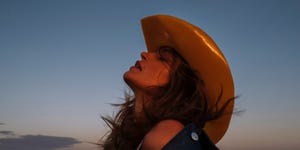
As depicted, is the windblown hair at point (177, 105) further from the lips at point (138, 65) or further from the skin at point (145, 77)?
the lips at point (138, 65)

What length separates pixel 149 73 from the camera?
3162 millimetres

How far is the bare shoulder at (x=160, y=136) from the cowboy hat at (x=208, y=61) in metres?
0.77

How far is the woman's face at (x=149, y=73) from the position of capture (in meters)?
3.12

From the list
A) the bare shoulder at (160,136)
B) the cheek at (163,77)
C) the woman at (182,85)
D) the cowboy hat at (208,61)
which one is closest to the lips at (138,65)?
the woman at (182,85)

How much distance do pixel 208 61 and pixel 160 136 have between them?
99cm

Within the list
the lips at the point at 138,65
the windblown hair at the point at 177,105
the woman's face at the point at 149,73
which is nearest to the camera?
the windblown hair at the point at 177,105

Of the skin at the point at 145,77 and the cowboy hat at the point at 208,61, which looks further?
the skin at the point at 145,77

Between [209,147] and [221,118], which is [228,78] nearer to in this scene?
[221,118]

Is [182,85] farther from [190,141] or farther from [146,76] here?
A: [190,141]

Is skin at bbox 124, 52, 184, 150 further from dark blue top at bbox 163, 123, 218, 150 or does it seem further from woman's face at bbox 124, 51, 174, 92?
dark blue top at bbox 163, 123, 218, 150

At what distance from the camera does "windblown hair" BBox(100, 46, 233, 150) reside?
2.94 m

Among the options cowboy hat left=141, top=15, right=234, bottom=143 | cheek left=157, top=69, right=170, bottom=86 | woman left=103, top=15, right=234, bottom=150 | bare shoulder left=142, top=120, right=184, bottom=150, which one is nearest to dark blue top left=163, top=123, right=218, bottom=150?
bare shoulder left=142, top=120, right=184, bottom=150

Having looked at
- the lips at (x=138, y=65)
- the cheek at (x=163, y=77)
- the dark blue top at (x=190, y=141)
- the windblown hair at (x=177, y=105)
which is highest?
the lips at (x=138, y=65)

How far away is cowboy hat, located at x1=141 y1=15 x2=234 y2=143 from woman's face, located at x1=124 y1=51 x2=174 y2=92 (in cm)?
18
